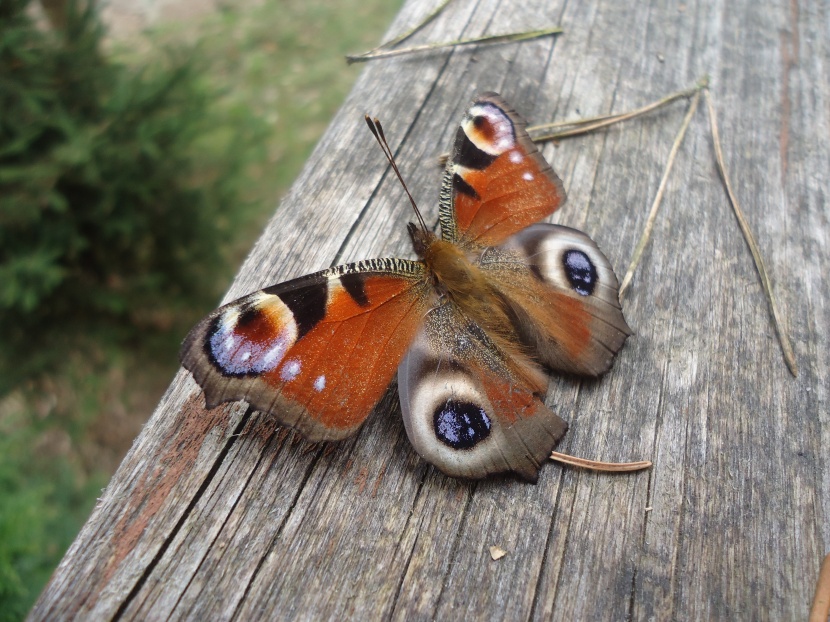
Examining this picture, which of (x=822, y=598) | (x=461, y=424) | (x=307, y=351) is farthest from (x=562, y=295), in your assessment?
(x=822, y=598)

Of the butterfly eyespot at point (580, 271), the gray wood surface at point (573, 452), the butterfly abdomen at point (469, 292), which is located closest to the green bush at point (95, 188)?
the gray wood surface at point (573, 452)

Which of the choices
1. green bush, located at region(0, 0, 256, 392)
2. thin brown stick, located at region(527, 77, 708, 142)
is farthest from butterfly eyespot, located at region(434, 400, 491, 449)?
green bush, located at region(0, 0, 256, 392)

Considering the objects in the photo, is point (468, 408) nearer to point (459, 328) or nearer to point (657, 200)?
point (459, 328)

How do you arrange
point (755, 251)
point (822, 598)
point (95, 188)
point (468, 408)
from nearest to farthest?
1. point (822, 598)
2. point (468, 408)
3. point (755, 251)
4. point (95, 188)

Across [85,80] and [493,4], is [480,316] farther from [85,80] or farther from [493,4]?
[85,80]

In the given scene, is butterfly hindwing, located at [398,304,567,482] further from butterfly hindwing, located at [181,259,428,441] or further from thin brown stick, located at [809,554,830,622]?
thin brown stick, located at [809,554,830,622]

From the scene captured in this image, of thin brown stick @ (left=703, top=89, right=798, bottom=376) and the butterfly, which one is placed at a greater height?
the butterfly

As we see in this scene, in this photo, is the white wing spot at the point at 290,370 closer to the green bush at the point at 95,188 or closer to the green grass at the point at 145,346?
the green grass at the point at 145,346
